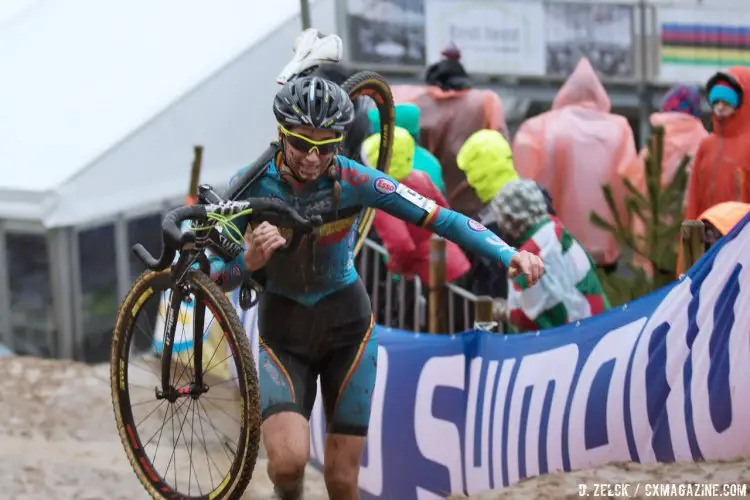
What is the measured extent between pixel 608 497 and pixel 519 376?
109cm

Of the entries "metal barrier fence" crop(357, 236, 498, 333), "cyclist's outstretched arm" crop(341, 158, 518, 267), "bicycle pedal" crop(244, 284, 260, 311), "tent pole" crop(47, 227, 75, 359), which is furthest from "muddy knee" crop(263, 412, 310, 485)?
"tent pole" crop(47, 227, 75, 359)

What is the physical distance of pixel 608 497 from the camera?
5.73m

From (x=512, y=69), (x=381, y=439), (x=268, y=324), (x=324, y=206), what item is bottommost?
(x=381, y=439)

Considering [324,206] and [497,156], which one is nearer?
[324,206]

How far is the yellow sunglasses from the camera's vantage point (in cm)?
499

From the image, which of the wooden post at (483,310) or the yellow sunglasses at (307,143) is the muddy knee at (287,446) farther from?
the wooden post at (483,310)

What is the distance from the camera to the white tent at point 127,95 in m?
11.1

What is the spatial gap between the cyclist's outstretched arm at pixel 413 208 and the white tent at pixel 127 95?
6.21 meters

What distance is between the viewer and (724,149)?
9078 mm

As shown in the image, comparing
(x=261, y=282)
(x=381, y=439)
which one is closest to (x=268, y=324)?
(x=261, y=282)

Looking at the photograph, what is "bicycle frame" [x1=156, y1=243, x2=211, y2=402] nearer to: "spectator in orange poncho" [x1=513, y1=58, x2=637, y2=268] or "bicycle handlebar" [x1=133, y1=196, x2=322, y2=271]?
"bicycle handlebar" [x1=133, y1=196, x2=322, y2=271]

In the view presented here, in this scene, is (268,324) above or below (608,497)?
above

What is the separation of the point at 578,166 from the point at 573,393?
4228mm

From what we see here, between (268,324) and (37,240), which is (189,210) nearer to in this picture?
(268,324)
